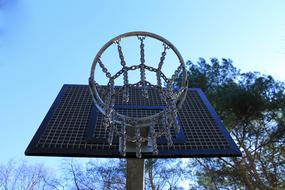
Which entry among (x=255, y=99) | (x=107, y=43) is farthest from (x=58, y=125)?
(x=255, y=99)

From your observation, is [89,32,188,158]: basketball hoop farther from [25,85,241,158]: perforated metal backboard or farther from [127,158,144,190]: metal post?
[127,158,144,190]: metal post

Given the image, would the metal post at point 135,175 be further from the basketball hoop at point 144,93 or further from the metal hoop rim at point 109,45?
the metal hoop rim at point 109,45

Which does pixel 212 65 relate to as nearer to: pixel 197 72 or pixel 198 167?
pixel 197 72

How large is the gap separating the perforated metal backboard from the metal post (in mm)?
662

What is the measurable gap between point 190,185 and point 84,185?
2853 millimetres

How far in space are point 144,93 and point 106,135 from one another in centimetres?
64

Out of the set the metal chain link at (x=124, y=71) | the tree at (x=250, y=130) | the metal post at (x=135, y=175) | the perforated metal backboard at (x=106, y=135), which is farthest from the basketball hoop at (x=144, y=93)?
the tree at (x=250, y=130)

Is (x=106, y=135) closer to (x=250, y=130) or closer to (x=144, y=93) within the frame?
(x=144, y=93)

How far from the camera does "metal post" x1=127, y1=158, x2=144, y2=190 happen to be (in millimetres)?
4234

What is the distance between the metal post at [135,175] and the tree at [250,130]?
452cm

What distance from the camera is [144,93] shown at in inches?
140

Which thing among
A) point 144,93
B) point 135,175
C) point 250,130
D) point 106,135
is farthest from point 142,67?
point 250,130

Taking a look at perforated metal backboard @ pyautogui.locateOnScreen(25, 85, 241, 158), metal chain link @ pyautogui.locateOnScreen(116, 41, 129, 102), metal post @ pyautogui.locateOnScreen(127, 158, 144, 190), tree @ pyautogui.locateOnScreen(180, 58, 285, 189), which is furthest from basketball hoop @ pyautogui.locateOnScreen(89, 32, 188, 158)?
tree @ pyautogui.locateOnScreen(180, 58, 285, 189)

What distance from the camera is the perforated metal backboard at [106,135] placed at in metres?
3.58
